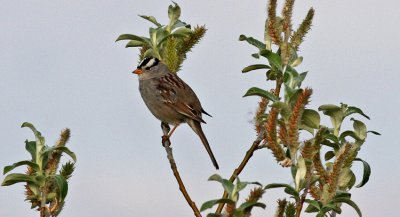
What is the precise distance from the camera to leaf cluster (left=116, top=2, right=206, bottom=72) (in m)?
5.97

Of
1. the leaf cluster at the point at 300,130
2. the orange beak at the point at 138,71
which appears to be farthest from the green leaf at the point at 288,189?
the orange beak at the point at 138,71

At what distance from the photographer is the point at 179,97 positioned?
10.8 meters

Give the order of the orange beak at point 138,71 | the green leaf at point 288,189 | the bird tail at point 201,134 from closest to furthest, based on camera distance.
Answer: the green leaf at point 288,189, the bird tail at point 201,134, the orange beak at point 138,71

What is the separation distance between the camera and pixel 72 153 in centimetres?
403

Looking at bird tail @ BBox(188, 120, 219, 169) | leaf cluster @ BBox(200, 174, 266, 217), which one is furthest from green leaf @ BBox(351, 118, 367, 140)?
bird tail @ BBox(188, 120, 219, 169)

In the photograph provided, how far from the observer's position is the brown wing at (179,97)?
A: 1048 centimetres

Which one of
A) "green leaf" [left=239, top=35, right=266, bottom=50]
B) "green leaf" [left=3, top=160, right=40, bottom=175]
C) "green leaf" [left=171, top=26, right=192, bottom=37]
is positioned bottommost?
"green leaf" [left=3, top=160, right=40, bottom=175]

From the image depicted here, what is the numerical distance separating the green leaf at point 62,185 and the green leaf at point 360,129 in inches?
75.0

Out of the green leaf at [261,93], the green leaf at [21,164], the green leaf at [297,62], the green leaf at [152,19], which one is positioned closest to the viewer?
the green leaf at [21,164]

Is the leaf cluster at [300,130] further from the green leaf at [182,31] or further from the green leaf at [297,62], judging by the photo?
the green leaf at [182,31]

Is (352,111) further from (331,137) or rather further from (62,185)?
(62,185)

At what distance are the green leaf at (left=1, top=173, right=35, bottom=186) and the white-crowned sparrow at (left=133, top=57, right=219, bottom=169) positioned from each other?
6148 millimetres

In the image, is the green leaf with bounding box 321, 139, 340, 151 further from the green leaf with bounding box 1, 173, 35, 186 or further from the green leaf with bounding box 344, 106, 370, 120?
the green leaf with bounding box 1, 173, 35, 186

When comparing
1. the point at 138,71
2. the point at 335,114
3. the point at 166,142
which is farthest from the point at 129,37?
the point at 138,71
